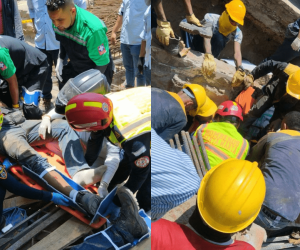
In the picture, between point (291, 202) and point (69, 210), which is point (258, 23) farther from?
point (69, 210)

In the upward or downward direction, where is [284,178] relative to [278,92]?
upward

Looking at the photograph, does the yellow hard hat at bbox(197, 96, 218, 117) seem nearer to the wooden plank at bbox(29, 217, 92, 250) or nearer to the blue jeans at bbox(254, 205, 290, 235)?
the blue jeans at bbox(254, 205, 290, 235)

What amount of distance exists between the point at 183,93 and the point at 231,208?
180 centimetres

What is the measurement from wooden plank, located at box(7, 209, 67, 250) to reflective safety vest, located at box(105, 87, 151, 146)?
2.75ft

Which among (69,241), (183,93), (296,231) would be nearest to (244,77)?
(183,93)

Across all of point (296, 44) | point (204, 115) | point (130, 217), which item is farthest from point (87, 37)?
point (296, 44)

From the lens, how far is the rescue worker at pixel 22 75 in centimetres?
318

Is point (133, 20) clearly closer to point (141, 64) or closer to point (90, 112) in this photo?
point (141, 64)

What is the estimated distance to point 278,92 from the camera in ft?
13.0

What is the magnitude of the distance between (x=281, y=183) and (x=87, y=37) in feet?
7.43

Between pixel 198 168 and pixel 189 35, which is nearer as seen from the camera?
pixel 198 168

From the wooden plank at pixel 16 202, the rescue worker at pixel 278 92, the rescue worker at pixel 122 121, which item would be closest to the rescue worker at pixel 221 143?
the rescue worker at pixel 122 121

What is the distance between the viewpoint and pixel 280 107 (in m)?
4.04

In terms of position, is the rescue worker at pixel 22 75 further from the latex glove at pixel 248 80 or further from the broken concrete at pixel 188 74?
the latex glove at pixel 248 80
